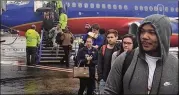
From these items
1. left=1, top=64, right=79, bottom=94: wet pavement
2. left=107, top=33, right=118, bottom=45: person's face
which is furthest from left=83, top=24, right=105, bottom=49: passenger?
left=1, top=64, right=79, bottom=94: wet pavement

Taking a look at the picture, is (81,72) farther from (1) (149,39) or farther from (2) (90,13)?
(2) (90,13)

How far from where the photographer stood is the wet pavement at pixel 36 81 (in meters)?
10.6

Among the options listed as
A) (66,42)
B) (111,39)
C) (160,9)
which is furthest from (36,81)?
(160,9)

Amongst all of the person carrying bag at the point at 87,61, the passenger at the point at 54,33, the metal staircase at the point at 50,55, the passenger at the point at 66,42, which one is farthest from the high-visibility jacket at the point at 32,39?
the person carrying bag at the point at 87,61

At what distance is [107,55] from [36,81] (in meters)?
6.14

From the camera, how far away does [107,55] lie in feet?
21.5

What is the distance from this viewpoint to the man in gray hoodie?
268 centimetres

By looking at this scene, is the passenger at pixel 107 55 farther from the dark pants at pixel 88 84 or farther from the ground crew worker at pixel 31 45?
the ground crew worker at pixel 31 45

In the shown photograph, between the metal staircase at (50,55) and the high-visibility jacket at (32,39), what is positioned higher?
the high-visibility jacket at (32,39)

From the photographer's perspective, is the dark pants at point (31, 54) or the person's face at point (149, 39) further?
the dark pants at point (31, 54)

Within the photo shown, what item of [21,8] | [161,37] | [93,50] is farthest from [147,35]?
[21,8]

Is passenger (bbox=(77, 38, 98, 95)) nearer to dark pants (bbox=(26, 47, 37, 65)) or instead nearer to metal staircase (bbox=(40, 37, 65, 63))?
dark pants (bbox=(26, 47, 37, 65))

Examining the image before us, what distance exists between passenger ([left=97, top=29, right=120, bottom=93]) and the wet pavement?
152 inches

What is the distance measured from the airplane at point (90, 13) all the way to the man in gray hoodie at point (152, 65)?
21.5 meters
